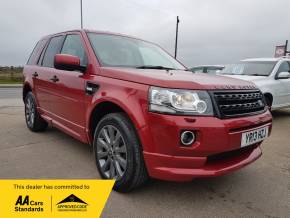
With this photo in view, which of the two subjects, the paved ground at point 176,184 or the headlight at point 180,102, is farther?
the paved ground at point 176,184

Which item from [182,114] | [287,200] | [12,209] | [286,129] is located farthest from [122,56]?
[286,129]

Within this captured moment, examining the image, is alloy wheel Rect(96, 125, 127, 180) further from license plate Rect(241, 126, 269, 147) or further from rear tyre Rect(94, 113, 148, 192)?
license plate Rect(241, 126, 269, 147)

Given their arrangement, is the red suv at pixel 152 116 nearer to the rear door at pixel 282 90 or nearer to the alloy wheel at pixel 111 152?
the alloy wheel at pixel 111 152

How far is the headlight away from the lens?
7.82ft

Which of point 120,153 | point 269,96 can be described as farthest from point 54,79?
point 269,96

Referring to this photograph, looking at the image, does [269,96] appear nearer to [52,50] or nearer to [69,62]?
[52,50]

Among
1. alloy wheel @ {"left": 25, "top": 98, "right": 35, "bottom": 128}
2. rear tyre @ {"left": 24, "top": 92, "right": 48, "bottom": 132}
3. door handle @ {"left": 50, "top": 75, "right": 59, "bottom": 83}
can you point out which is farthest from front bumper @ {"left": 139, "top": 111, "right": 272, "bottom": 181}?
alloy wheel @ {"left": 25, "top": 98, "right": 35, "bottom": 128}

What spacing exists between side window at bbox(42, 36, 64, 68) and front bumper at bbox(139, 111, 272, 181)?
98.9 inches

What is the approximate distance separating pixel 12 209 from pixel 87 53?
2004 mm

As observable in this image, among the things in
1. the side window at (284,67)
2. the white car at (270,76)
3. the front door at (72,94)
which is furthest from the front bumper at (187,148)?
the side window at (284,67)

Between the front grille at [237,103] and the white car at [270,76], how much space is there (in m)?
3.98

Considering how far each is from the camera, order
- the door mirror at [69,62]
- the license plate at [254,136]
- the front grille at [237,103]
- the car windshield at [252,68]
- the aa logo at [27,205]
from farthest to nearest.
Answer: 1. the car windshield at [252,68]
2. the door mirror at [69,62]
3. the license plate at [254,136]
4. the front grille at [237,103]
5. the aa logo at [27,205]

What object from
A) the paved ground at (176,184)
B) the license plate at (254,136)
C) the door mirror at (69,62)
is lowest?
the paved ground at (176,184)

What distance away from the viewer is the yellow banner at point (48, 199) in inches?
75.0
